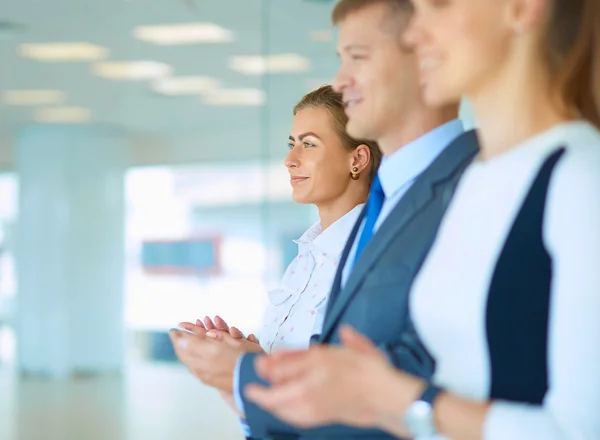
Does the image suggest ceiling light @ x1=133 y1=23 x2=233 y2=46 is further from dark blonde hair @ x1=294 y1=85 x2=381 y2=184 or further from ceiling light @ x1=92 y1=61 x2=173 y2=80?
dark blonde hair @ x1=294 y1=85 x2=381 y2=184

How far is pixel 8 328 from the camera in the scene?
1501 centimetres

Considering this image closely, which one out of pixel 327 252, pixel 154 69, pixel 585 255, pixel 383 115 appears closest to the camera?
pixel 585 255

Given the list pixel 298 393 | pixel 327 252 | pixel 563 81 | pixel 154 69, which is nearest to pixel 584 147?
pixel 563 81

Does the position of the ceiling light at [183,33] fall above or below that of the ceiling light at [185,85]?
above

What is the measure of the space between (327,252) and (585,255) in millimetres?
1219

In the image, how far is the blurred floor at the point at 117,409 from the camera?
9.34m

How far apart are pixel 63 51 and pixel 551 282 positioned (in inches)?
464

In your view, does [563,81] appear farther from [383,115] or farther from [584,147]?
[383,115]

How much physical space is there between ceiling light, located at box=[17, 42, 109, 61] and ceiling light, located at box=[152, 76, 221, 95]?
3.70 feet

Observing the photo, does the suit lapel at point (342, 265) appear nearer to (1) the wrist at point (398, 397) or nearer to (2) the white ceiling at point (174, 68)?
(1) the wrist at point (398, 397)

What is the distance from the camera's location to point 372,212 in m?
1.57

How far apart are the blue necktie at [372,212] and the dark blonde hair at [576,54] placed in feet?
1.71

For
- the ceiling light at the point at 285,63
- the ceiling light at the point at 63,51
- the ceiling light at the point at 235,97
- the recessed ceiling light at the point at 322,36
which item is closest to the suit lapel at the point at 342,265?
the recessed ceiling light at the point at 322,36

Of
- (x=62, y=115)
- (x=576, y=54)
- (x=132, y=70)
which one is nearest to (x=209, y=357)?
(x=576, y=54)
